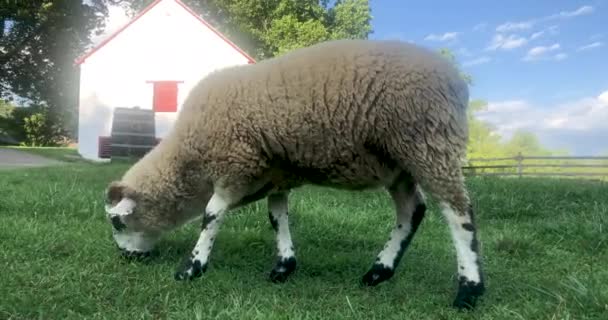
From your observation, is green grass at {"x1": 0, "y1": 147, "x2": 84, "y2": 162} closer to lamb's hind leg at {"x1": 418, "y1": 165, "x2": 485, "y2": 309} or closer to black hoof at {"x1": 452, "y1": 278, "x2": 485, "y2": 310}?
lamb's hind leg at {"x1": 418, "y1": 165, "x2": 485, "y2": 309}

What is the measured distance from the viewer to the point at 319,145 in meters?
4.01

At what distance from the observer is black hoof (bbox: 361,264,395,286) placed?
4.35 metres

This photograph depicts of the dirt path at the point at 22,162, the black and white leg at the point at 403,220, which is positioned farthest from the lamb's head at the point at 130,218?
the dirt path at the point at 22,162

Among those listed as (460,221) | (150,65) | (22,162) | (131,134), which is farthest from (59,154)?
(460,221)

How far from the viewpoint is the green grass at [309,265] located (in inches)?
139

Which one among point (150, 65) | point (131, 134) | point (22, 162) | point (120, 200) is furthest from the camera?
point (150, 65)

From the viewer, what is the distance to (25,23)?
30.2 metres

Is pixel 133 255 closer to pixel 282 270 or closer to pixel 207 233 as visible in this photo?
pixel 207 233

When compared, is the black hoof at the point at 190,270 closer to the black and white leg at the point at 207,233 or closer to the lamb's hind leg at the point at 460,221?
the black and white leg at the point at 207,233

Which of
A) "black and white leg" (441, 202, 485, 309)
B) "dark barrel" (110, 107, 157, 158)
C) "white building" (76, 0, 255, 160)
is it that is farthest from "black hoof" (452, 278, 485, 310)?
"white building" (76, 0, 255, 160)

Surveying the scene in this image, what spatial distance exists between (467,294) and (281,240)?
1.60 metres

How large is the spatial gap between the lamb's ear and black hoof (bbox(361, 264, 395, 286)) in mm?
1949

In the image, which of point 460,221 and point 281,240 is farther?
point 281,240

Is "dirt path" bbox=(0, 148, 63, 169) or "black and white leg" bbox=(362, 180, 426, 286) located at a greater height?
"black and white leg" bbox=(362, 180, 426, 286)
